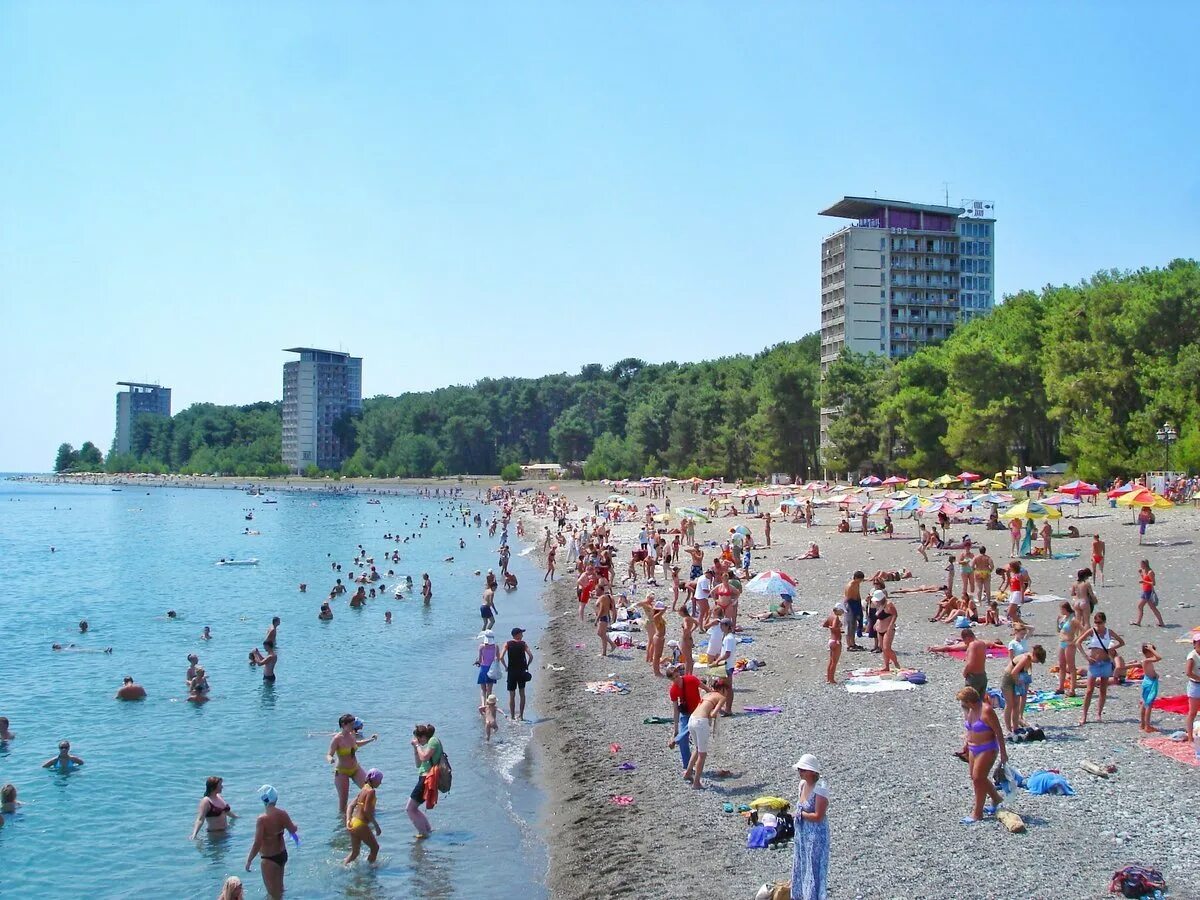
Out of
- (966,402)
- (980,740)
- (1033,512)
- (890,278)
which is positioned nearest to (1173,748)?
(980,740)

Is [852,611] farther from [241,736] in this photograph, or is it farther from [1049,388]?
[1049,388]

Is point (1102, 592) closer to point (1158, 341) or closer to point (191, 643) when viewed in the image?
point (191, 643)

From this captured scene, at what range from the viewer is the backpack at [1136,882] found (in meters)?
8.06

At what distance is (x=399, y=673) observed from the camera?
23.0m

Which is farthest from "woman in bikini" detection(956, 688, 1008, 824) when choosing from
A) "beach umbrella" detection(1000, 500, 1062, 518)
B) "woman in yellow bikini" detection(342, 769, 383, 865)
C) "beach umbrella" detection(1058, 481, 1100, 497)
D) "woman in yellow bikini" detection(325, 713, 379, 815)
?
"beach umbrella" detection(1058, 481, 1100, 497)

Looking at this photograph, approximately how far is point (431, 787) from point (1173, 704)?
9984mm

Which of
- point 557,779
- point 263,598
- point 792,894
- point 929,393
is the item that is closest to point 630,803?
point 557,779

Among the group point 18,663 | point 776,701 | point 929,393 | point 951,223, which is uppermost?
point 951,223

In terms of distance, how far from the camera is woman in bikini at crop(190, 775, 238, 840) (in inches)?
500

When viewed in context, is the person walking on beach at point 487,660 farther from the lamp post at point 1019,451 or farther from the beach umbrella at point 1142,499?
the lamp post at point 1019,451

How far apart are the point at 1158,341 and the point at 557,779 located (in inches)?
1656

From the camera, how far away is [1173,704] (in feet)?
43.0

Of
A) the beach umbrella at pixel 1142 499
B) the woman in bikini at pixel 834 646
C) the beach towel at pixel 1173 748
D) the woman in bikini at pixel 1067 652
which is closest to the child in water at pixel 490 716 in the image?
the woman in bikini at pixel 834 646

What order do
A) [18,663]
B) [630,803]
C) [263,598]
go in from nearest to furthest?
[630,803] → [18,663] → [263,598]
